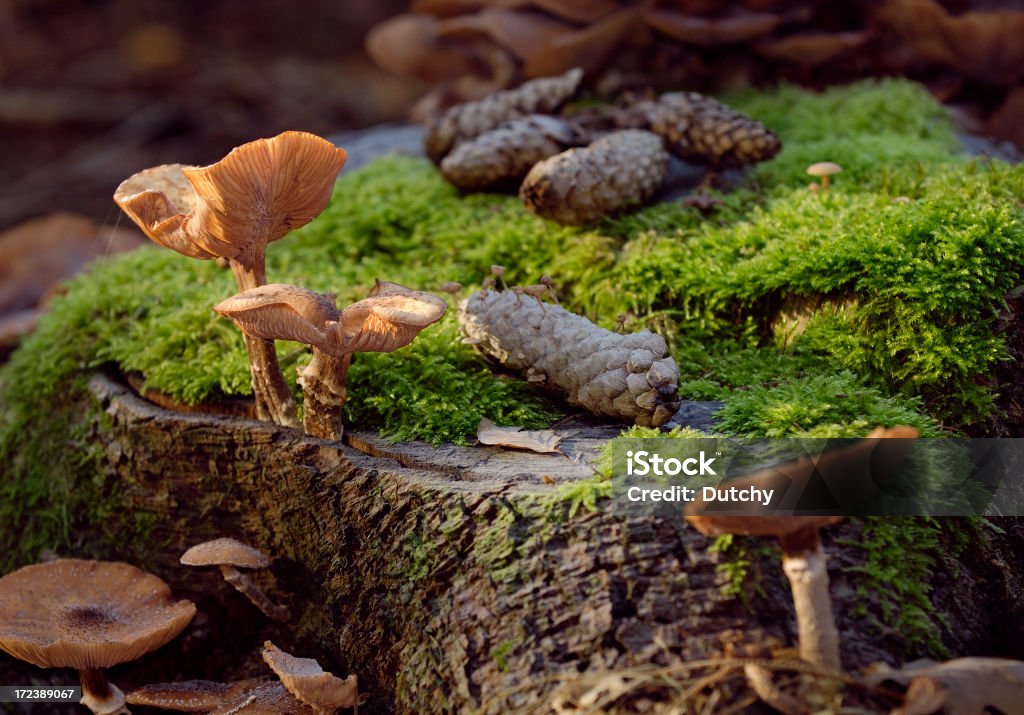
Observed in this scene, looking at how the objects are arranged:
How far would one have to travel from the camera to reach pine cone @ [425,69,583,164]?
2863 mm

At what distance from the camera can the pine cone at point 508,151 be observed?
260 centimetres

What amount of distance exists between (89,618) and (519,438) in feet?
3.27

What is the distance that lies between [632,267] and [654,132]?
0.71 metres

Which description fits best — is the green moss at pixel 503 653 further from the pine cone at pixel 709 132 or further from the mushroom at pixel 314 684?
the pine cone at pixel 709 132

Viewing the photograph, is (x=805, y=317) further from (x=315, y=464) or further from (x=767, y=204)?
(x=315, y=464)

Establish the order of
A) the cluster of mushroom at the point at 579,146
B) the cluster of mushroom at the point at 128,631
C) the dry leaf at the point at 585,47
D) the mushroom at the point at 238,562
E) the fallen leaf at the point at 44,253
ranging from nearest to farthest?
1. the cluster of mushroom at the point at 128,631
2. the mushroom at the point at 238,562
3. the cluster of mushroom at the point at 579,146
4. the dry leaf at the point at 585,47
5. the fallen leaf at the point at 44,253

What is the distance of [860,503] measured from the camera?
1.46m

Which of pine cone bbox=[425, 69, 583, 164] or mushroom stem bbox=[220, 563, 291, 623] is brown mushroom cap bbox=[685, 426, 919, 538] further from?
pine cone bbox=[425, 69, 583, 164]

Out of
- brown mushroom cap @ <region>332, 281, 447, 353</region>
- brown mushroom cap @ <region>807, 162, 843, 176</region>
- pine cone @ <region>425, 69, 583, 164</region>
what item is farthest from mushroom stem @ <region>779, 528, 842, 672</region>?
pine cone @ <region>425, 69, 583, 164</region>

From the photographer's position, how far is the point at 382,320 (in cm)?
154

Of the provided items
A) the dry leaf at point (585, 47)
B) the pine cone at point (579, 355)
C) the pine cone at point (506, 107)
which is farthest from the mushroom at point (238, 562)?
the dry leaf at point (585, 47)

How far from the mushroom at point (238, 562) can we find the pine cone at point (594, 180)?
1.17 metres

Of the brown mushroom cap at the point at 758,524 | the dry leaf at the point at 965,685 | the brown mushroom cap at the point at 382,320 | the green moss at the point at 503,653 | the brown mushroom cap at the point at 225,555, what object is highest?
the brown mushroom cap at the point at 382,320

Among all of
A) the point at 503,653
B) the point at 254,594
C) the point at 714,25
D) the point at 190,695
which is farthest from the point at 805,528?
the point at 714,25
